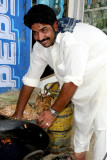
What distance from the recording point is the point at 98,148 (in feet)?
6.77

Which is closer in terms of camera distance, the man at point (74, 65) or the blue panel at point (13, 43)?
the man at point (74, 65)

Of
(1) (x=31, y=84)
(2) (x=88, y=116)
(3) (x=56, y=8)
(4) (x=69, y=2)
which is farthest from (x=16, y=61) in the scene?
(4) (x=69, y=2)

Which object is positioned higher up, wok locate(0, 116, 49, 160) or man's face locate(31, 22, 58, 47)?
man's face locate(31, 22, 58, 47)

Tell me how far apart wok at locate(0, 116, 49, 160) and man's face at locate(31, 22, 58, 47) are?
89cm

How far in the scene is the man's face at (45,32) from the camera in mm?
1771

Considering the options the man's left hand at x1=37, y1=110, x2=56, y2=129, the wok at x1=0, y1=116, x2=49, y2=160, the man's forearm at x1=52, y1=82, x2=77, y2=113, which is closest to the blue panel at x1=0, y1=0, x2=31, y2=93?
the wok at x1=0, y1=116, x2=49, y2=160

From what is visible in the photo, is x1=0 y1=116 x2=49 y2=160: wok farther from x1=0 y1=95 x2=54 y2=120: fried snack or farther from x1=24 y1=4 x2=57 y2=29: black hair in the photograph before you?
x1=24 y1=4 x2=57 y2=29: black hair

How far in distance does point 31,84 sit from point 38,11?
973 millimetres

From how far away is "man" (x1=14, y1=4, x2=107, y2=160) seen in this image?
1703mm

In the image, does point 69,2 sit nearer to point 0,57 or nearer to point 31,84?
point 0,57

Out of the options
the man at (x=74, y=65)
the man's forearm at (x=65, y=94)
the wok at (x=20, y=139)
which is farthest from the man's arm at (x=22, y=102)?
the man's forearm at (x=65, y=94)

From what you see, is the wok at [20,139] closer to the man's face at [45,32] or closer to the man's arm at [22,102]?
the man's arm at [22,102]

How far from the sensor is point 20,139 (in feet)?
6.86

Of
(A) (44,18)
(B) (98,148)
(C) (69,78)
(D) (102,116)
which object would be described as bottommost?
(B) (98,148)
